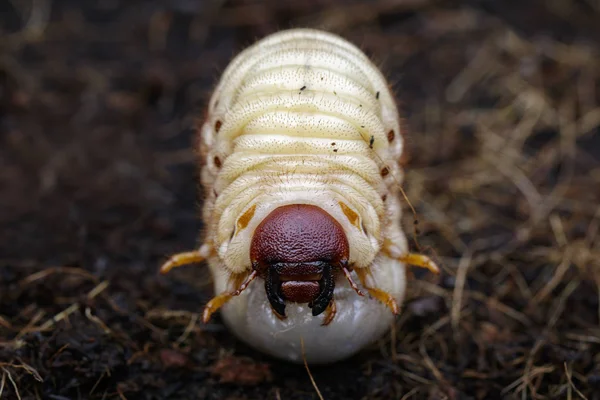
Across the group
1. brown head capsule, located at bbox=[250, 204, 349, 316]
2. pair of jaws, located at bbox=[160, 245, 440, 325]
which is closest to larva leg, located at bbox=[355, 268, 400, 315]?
pair of jaws, located at bbox=[160, 245, 440, 325]

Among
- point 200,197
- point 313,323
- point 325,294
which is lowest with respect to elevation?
point 313,323

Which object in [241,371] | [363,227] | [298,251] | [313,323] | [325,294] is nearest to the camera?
[298,251]

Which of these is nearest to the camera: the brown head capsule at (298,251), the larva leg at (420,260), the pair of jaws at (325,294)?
the brown head capsule at (298,251)

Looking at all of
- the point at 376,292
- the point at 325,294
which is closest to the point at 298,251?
the point at 325,294

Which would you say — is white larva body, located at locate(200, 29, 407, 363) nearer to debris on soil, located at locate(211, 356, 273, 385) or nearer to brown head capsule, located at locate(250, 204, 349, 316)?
brown head capsule, located at locate(250, 204, 349, 316)

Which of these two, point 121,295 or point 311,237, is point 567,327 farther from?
point 121,295

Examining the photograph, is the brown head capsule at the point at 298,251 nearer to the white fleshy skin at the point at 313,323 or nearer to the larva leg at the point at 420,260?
the white fleshy skin at the point at 313,323

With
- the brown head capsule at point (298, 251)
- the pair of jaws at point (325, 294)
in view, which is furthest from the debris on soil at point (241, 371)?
the brown head capsule at point (298, 251)

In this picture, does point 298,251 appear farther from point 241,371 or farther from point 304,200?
point 241,371
